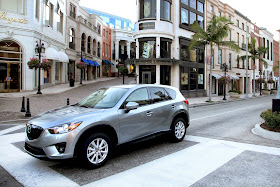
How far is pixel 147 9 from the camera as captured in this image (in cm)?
2472

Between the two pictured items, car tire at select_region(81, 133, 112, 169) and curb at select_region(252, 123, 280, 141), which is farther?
curb at select_region(252, 123, 280, 141)

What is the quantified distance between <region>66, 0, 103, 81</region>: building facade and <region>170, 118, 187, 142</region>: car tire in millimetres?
24683

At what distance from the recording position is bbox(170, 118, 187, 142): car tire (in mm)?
6340

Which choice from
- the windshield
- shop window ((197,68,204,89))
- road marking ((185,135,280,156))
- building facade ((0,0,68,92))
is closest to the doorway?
building facade ((0,0,68,92))

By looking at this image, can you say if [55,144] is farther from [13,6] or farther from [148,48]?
[148,48]

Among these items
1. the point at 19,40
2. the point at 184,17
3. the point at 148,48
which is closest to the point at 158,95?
the point at 148,48

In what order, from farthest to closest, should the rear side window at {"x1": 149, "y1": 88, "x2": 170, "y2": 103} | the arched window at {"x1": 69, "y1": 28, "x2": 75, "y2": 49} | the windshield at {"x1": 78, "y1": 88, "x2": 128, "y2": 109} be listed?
the arched window at {"x1": 69, "y1": 28, "x2": 75, "y2": 49}, the rear side window at {"x1": 149, "y1": 88, "x2": 170, "y2": 103}, the windshield at {"x1": 78, "y1": 88, "x2": 128, "y2": 109}

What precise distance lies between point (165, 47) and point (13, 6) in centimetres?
1540

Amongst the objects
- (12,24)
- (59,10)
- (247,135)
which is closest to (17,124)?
(247,135)

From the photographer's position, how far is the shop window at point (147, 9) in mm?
24516

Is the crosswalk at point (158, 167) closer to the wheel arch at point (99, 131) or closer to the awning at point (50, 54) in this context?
the wheel arch at point (99, 131)

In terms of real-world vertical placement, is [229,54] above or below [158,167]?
above

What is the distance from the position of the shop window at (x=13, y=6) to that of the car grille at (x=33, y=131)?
19.9 m

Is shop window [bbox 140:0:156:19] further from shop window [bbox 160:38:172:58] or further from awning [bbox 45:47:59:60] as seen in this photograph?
awning [bbox 45:47:59:60]
